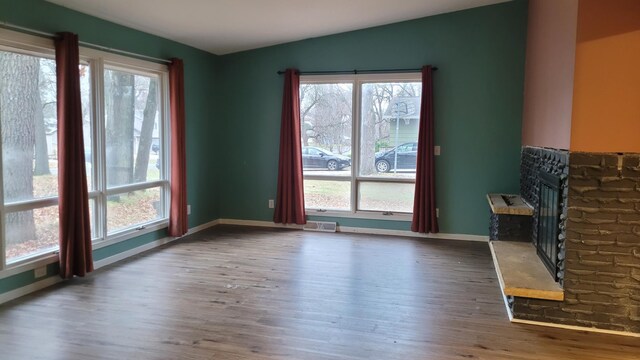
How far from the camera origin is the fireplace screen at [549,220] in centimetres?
322

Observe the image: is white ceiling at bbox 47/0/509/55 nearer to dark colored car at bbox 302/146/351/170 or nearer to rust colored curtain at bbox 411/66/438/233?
rust colored curtain at bbox 411/66/438/233

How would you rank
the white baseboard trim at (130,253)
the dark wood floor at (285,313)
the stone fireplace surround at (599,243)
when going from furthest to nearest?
the white baseboard trim at (130,253) < the stone fireplace surround at (599,243) < the dark wood floor at (285,313)

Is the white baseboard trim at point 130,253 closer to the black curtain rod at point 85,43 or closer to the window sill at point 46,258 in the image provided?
the window sill at point 46,258

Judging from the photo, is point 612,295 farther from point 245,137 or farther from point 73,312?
point 245,137

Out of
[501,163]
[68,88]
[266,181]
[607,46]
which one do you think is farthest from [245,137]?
[607,46]

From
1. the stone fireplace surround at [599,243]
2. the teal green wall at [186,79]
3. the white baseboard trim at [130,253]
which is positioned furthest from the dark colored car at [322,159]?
the stone fireplace surround at [599,243]

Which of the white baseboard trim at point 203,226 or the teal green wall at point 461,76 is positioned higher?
the teal green wall at point 461,76

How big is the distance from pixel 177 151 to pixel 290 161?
57.1 inches

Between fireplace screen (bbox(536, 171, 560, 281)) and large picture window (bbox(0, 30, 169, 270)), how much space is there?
3.91m

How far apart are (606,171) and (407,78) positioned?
10.1 ft

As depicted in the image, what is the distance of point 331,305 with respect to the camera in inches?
135

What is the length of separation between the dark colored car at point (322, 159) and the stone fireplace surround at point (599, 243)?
10.6 ft

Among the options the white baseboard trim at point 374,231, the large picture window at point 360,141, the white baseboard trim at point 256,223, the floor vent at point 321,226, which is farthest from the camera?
the white baseboard trim at point 256,223

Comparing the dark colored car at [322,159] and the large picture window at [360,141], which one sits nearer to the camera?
the large picture window at [360,141]
